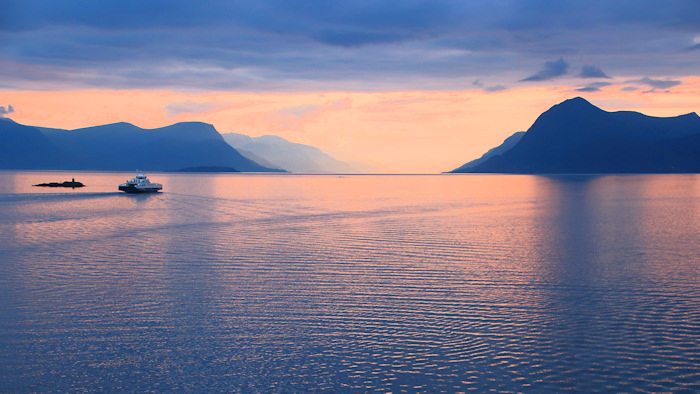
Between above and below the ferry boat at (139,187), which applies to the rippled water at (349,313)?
below

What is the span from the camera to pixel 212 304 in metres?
22.1

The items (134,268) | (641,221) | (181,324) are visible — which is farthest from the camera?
(641,221)

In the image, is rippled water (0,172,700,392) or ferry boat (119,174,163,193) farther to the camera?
ferry boat (119,174,163,193)

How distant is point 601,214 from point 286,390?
59362 mm

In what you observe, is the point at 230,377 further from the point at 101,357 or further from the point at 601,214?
the point at 601,214

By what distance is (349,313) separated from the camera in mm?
20703

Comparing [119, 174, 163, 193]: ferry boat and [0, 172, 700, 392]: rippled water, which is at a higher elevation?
[119, 174, 163, 193]: ferry boat

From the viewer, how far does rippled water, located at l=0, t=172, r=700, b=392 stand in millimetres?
14641

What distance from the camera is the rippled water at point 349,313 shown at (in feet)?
48.0

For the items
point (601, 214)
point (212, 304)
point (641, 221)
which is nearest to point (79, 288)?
point (212, 304)

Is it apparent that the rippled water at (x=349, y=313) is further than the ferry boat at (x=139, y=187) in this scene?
No

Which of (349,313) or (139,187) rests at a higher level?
(139,187)

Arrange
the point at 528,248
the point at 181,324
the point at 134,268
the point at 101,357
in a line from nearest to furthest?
1. the point at 101,357
2. the point at 181,324
3. the point at 134,268
4. the point at 528,248

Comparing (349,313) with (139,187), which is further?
(139,187)
